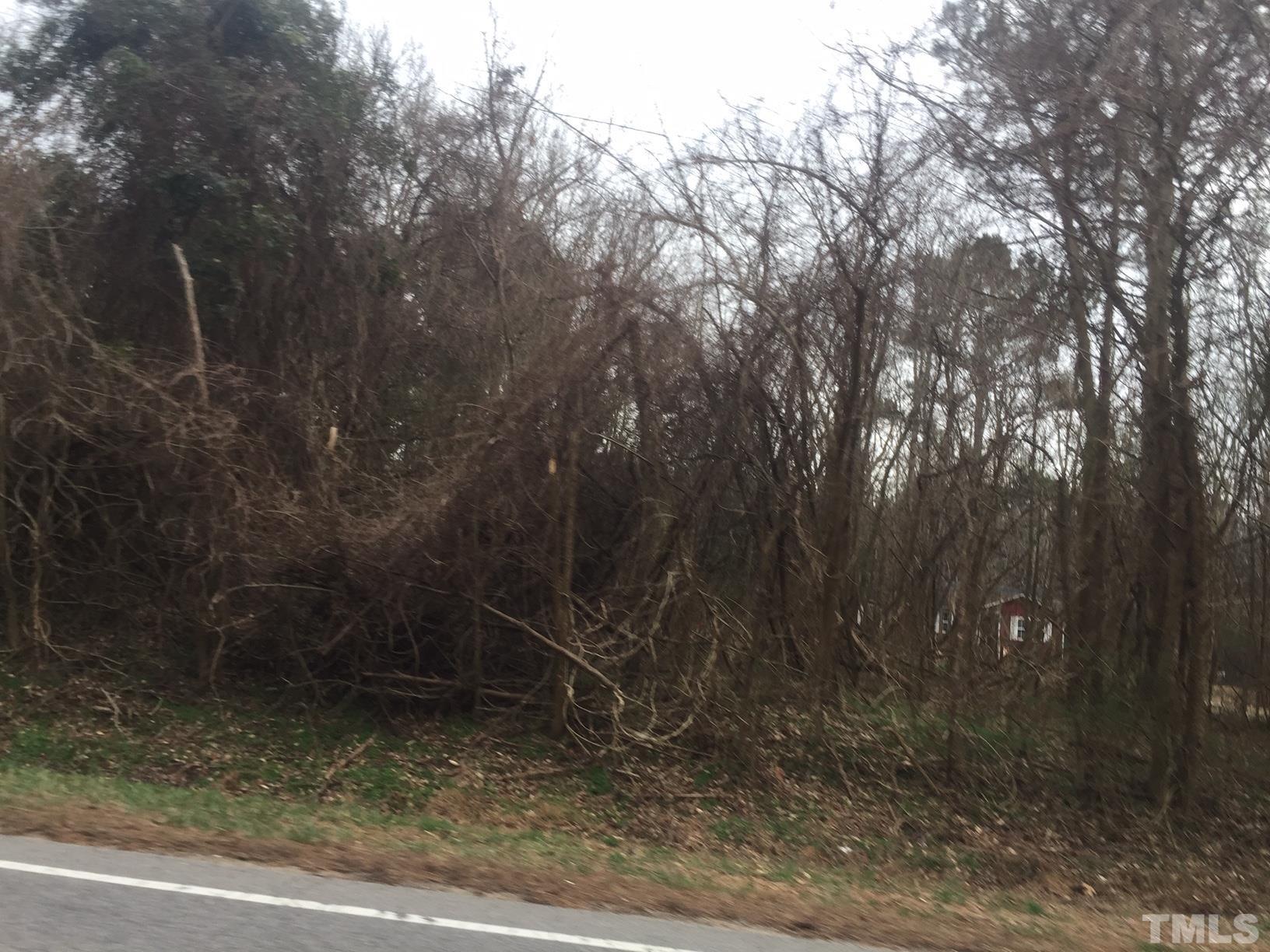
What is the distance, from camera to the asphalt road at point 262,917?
5.23 meters

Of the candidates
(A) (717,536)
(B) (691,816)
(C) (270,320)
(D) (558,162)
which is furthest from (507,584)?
(D) (558,162)

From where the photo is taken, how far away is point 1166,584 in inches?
533

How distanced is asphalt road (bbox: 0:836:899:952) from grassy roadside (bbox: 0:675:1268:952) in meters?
0.37

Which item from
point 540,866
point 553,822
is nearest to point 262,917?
point 540,866

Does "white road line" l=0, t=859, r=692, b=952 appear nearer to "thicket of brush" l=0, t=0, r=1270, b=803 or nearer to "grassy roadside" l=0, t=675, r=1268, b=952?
"grassy roadside" l=0, t=675, r=1268, b=952

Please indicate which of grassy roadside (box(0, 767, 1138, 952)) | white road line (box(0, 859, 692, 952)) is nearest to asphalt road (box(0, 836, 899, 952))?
white road line (box(0, 859, 692, 952))

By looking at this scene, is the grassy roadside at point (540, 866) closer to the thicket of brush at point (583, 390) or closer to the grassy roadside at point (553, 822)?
the grassy roadside at point (553, 822)

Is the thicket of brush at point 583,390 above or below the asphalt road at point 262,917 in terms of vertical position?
above

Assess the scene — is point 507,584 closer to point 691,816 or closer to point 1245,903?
point 691,816

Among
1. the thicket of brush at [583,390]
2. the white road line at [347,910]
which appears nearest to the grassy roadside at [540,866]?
the white road line at [347,910]

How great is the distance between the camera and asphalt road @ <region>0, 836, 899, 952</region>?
17.2ft

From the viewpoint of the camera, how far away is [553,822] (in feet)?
36.7

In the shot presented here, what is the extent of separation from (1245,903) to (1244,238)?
8099mm

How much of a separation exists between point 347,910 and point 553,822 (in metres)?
5.44
